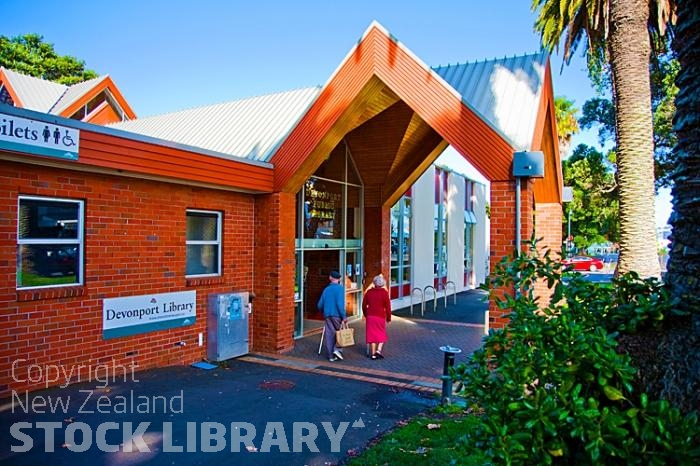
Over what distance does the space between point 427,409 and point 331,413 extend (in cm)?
136

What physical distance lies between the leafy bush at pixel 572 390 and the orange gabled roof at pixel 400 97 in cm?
564

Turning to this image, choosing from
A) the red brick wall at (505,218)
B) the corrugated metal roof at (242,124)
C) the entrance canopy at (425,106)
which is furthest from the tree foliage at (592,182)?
the red brick wall at (505,218)

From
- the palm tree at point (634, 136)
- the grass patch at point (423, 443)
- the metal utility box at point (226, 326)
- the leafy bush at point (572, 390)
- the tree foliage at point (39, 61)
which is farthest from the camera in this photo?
the tree foliage at point (39, 61)

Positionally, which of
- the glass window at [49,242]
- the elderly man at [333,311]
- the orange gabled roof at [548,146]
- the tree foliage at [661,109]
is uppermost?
the tree foliage at [661,109]

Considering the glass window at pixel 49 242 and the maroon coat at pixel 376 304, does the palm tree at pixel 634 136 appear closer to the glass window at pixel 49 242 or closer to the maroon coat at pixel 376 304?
the maroon coat at pixel 376 304

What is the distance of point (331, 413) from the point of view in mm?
6359

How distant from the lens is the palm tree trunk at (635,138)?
11.9 metres

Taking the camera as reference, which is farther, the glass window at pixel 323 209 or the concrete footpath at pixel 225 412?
the glass window at pixel 323 209

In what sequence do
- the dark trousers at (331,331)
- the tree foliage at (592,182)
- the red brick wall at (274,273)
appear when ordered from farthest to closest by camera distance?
the tree foliage at (592,182) → the red brick wall at (274,273) → the dark trousers at (331,331)

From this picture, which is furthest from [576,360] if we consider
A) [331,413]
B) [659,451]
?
[331,413]

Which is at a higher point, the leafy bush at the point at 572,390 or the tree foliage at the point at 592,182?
the tree foliage at the point at 592,182

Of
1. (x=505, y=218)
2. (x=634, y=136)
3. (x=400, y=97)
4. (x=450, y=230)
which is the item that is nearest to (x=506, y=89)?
(x=400, y=97)

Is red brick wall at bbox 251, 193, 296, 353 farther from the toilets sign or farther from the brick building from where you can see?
the toilets sign

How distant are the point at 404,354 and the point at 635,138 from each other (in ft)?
25.4
